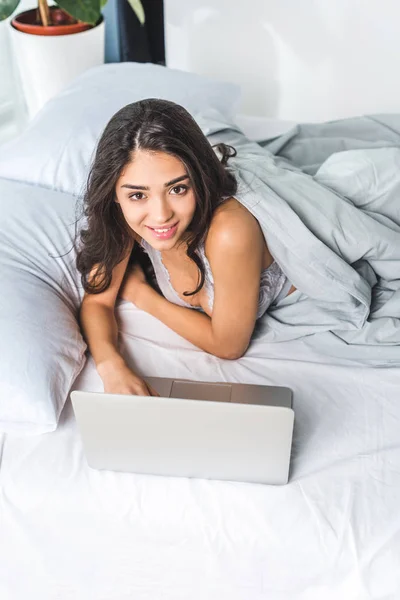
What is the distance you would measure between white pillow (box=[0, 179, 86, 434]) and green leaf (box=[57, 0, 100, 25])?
74 cm

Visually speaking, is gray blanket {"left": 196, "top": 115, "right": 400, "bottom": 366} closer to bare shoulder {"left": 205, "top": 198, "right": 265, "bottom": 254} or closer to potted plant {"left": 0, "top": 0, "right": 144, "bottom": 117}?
bare shoulder {"left": 205, "top": 198, "right": 265, "bottom": 254}

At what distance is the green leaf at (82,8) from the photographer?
1.97 metres

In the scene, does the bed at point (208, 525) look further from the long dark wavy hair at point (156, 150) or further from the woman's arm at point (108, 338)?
the long dark wavy hair at point (156, 150)

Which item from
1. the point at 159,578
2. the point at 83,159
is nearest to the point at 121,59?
the point at 83,159

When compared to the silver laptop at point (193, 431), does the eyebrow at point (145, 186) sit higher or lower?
higher

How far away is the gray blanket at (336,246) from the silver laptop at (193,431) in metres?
0.24

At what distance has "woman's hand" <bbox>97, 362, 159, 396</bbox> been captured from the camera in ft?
3.82

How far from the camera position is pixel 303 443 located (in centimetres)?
112

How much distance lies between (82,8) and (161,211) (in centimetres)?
116

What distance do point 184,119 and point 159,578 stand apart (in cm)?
67

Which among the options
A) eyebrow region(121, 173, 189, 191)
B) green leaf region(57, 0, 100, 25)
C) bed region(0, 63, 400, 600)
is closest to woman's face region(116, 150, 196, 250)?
eyebrow region(121, 173, 189, 191)

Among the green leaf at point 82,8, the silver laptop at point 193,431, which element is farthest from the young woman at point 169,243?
the green leaf at point 82,8

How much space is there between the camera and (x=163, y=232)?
1123 millimetres

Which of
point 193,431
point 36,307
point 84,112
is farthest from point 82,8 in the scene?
point 193,431
